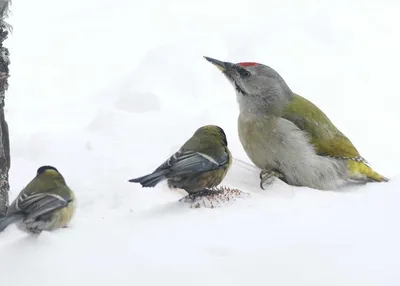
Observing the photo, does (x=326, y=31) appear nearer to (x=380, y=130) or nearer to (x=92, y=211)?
(x=380, y=130)

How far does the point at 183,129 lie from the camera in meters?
7.35

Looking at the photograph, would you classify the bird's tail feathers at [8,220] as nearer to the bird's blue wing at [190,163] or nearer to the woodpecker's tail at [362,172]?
the bird's blue wing at [190,163]

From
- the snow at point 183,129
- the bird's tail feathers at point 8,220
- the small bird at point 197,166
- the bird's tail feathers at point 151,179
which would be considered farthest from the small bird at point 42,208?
the small bird at point 197,166

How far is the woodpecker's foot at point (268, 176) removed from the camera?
6.01 metres

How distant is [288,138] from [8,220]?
236cm

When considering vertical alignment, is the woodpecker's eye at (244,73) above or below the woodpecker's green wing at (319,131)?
A: above

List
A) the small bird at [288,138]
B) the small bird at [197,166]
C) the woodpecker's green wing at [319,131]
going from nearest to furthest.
Result: the small bird at [197,166]
the small bird at [288,138]
the woodpecker's green wing at [319,131]

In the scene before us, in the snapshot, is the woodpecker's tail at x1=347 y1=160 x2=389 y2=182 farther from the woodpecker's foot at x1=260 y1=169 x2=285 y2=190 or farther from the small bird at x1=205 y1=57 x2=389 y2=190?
the woodpecker's foot at x1=260 y1=169 x2=285 y2=190

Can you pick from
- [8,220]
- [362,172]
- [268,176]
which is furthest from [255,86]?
[8,220]

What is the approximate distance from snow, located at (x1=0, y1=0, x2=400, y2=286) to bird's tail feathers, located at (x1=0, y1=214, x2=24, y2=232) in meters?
0.14

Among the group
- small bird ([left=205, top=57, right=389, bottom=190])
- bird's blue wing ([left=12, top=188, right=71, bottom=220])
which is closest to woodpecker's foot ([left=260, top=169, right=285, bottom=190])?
small bird ([left=205, top=57, right=389, bottom=190])

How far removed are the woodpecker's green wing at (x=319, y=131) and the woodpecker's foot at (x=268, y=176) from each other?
36cm

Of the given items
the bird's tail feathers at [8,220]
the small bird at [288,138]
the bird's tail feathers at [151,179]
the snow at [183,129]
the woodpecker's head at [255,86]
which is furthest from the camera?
the woodpecker's head at [255,86]

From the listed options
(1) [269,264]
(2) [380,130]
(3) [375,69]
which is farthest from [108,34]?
(1) [269,264]
